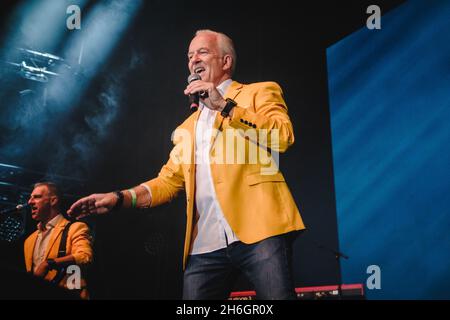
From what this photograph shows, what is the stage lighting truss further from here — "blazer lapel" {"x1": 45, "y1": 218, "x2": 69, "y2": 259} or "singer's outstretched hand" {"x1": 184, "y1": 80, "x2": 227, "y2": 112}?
"singer's outstretched hand" {"x1": 184, "y1": 80, "x2": 227, "y2": 112}

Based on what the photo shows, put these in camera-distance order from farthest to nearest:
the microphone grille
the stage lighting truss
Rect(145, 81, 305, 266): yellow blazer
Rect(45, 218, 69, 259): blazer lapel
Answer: the stage lighting truss < Rect(45, 218, 69, 259): blazer lapel < the microphone grille < Rect(145, 81, 305, 266): yellow blazer

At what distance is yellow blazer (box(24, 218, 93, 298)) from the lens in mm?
3287

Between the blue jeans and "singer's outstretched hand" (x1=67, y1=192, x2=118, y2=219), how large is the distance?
0.43m

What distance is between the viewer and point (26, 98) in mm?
3600

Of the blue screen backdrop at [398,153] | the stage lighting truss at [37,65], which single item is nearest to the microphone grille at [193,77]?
the blue screen backdrop at [398,153]

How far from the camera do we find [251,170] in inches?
71.7

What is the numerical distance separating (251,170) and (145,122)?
83.1 inches

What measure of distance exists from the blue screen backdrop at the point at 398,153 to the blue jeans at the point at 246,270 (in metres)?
1.75

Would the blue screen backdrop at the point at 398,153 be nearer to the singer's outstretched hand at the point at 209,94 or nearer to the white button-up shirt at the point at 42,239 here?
the singer's outstretched hand at the point at 209,94

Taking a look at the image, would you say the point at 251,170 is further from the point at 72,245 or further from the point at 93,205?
the point at 72,245

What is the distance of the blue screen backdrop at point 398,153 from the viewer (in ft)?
9.77

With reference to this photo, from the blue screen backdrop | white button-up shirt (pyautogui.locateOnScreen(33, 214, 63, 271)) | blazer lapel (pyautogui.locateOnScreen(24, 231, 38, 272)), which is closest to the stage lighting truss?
white button-up shirt (pyautogui.locateOnScreen(33, 214, 63, 271))

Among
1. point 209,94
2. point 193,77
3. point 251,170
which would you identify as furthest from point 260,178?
point 193,77

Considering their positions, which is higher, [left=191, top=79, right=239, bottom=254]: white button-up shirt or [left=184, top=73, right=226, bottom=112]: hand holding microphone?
[left=184, top=73, right=226, bottom=112]: hand holding microphone
